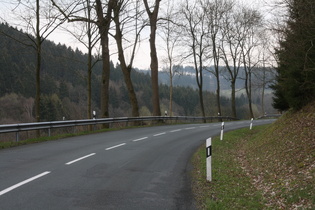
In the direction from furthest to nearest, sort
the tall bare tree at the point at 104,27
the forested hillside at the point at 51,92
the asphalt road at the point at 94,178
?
the forested hillside at the point at 51,92 < the tall bare tree at the point at 104,27 < the asphalt road at the point at 94,178

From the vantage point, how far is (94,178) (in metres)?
7.23

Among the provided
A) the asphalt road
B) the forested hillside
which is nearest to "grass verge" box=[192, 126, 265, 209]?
the asphalt road

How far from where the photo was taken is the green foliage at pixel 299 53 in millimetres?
9297

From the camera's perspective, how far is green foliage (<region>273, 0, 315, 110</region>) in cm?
930

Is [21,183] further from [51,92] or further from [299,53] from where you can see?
[51,92]

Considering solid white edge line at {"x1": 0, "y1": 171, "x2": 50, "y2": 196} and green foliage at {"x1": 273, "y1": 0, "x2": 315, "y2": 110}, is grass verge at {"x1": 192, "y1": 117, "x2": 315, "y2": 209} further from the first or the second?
solid white edge line at {"x1": 0, "y1": 171, "x2": 50, "y2": 196}

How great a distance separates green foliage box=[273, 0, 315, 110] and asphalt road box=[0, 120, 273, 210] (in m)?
5.36

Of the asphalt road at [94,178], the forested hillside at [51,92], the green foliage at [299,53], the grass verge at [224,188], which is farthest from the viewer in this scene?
the forested hillside at [51,92]

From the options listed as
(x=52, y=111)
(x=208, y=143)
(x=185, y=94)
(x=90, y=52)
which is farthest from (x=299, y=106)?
(x=185, y=94)

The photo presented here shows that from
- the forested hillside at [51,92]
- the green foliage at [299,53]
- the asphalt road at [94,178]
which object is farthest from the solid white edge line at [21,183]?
the forested hillside at [51,92]

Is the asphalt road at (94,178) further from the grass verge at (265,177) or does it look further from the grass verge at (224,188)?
the grass verge at (265,177)

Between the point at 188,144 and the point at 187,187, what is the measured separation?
749 centimetres

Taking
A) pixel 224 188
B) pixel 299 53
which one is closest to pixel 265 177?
pixel 224 188

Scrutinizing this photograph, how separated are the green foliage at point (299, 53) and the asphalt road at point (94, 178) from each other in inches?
211
